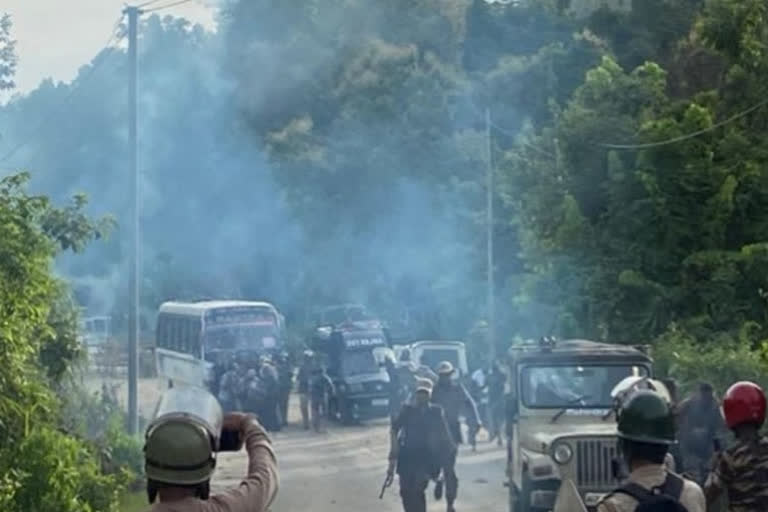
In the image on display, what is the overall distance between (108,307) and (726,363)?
32487 mm

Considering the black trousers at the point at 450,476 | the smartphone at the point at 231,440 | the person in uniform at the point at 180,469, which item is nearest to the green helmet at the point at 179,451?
the person in uniform at the point at 180,469

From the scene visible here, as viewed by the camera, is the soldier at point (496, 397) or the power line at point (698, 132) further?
→ the soldier at point (496, 397)

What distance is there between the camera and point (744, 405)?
7168 mm

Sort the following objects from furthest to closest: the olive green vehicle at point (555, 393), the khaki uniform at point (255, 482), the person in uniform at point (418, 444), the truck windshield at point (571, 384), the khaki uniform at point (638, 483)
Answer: the truck windshield at point (571, 384) < the olive green vehicle at point (555, 393) < the person in uniform at point (418, 444) < the khaki uniform at point (638, 483) < the khaki uniform at point (255, 482)

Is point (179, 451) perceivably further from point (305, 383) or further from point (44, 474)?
point (305, 383)

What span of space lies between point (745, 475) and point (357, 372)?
29.0 meters

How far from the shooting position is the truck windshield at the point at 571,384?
50.6 ft

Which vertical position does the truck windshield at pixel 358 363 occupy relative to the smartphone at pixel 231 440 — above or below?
below

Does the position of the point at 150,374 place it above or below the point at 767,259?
below

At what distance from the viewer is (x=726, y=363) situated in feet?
67.1

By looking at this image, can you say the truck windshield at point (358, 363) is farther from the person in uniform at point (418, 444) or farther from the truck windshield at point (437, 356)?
the person in uniform at point (418, 444)

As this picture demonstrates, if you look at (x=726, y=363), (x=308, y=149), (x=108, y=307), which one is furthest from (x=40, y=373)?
(x=308, y=149)

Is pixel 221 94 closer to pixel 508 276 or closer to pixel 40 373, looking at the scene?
pixel 508 276

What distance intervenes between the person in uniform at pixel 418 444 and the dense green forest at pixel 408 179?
8.73 ft
